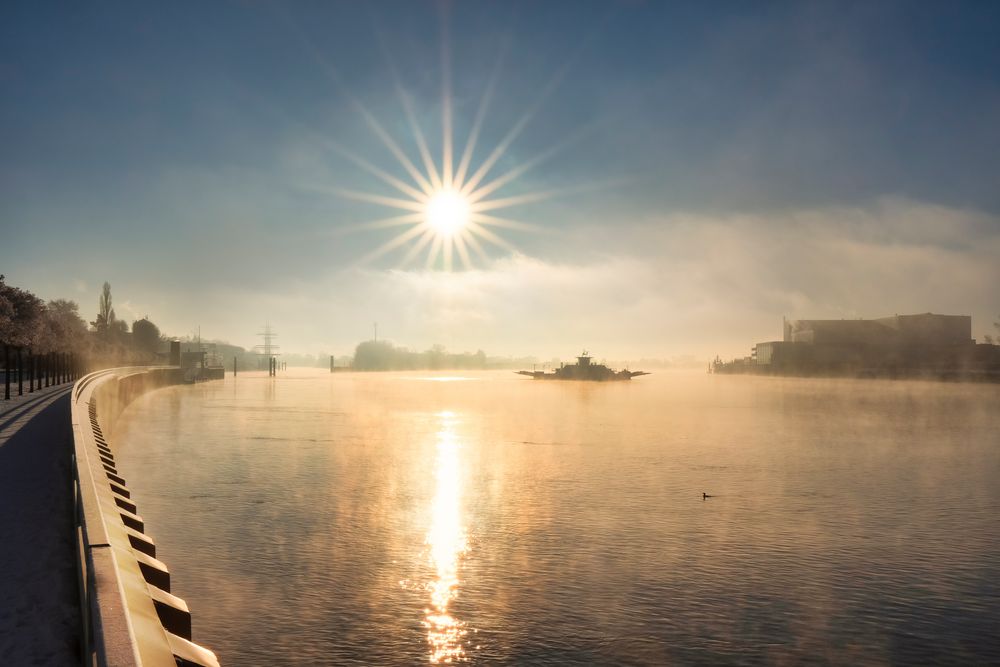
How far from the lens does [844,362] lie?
7505 inches

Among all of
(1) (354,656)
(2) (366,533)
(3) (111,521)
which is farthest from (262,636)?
(2) (366,533)

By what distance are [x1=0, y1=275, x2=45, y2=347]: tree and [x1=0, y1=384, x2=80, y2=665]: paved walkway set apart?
49145mm

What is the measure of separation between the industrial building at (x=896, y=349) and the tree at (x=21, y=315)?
171403mm

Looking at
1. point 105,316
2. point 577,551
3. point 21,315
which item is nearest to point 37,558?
point 577,551

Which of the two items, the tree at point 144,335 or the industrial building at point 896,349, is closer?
the industrial building at point 896,349

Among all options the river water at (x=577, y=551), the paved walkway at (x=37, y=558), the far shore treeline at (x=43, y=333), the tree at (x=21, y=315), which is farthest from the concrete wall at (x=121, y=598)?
the tree at (x=21, y=315)

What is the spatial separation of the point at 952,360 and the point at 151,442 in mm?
177036

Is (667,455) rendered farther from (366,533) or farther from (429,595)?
(429,595)

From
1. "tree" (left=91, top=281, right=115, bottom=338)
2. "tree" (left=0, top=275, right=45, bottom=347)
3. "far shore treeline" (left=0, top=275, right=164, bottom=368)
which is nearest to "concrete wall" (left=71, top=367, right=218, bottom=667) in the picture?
"far shore treeline" (left=0, top=275, right=164, bottom=368)

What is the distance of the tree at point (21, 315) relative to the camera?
212ft

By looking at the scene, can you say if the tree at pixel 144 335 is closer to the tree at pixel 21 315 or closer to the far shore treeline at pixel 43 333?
the far shore treeline at pixel 43 333

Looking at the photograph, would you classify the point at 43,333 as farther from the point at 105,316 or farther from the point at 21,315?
the point at 105,316

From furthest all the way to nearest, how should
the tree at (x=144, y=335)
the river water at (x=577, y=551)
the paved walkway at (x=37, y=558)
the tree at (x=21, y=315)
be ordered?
the tree at (x=144, y=335)
the tree at (x=21, y=315)
the river water at (x=577, y=551)
the paved walkway at (x=37, y=558)

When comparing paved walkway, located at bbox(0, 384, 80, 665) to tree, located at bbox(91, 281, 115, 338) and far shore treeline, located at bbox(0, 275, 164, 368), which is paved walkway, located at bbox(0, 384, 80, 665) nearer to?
far shore treeline, located at bbox(0, 275, 164, 368)
